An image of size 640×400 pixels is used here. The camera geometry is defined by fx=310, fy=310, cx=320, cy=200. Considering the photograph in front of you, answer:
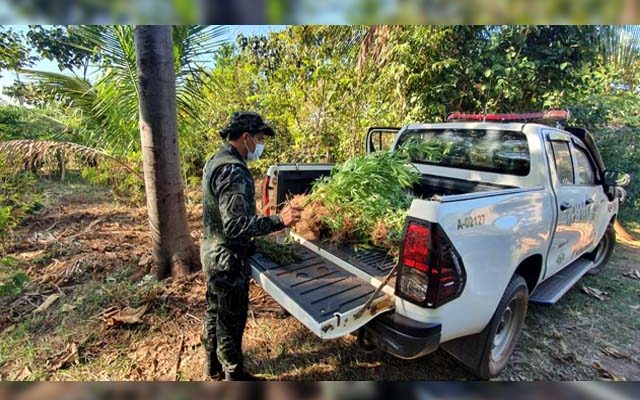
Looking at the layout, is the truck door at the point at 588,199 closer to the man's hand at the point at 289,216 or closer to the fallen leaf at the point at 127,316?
the man's hand at the point at 289,216

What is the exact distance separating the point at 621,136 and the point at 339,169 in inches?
333

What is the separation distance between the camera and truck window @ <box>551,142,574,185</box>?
2934 mm

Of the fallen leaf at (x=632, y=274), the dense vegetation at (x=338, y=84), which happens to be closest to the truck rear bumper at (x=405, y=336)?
the dense vegetation at (x=338, y=84)

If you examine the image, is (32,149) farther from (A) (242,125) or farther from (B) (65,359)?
(A) (242,125)

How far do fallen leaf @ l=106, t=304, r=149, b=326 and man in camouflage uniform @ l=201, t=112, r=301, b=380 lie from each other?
3.78 ft

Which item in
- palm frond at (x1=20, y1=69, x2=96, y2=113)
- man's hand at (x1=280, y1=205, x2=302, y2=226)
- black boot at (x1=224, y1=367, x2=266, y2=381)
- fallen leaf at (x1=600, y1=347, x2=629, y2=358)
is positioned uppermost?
palm frond at (x1=20, y1=69, x2=96, y2=113)

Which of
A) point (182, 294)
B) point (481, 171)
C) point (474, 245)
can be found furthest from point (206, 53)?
point (474, 245)

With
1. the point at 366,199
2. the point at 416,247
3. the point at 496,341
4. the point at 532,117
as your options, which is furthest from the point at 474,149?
the point at 416,247

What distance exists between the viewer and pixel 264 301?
3.43 meters

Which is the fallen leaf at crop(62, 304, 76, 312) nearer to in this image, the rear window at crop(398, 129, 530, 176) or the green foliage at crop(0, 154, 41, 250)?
the green foliage at crop(0, 154, 41, 250)

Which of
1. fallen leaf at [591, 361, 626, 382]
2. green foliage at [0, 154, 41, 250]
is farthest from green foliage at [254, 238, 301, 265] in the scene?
green foliage at [0, 154, 41, 250]

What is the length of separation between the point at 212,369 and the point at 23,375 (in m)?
1.46

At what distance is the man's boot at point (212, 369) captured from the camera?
2.38 m

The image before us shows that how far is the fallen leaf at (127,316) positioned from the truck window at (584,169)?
465cm
